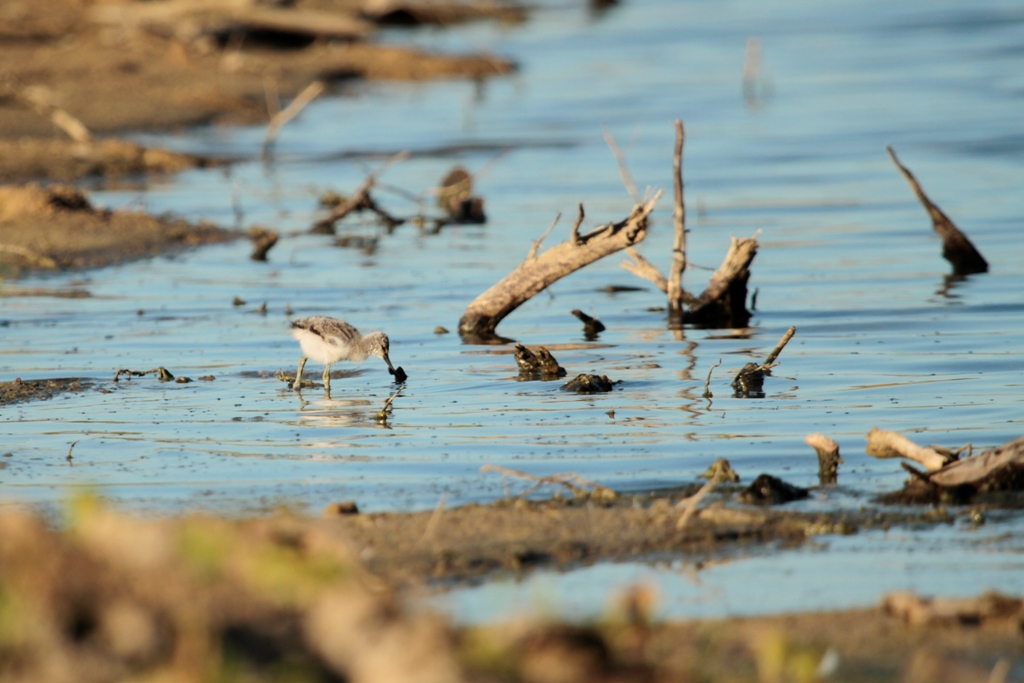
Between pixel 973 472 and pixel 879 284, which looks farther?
pixel 879 284

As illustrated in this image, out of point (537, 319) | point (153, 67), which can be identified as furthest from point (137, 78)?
point (537, 319)

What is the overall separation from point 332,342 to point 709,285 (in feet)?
13.2

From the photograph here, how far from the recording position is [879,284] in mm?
13953

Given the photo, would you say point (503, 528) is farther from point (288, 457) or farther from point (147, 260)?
point (147, 260)

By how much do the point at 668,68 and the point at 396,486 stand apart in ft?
102

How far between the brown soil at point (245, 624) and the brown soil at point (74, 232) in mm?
10864

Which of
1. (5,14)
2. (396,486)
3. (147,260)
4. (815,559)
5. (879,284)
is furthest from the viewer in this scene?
(5,14)

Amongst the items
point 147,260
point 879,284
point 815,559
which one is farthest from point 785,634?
point 147,260

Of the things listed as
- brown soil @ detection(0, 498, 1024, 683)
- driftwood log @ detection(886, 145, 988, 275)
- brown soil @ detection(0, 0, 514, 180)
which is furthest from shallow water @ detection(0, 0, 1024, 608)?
brown soil @ detection(0, 498, 1024, 683)

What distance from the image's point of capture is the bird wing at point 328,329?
31.4 feet

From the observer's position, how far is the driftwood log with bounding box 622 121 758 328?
38.9ft

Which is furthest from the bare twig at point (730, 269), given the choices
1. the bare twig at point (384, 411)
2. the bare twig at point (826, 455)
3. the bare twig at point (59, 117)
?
the bare twig at point (59, 117)

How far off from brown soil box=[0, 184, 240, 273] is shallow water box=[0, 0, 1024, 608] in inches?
21.5

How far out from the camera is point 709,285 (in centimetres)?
1233
